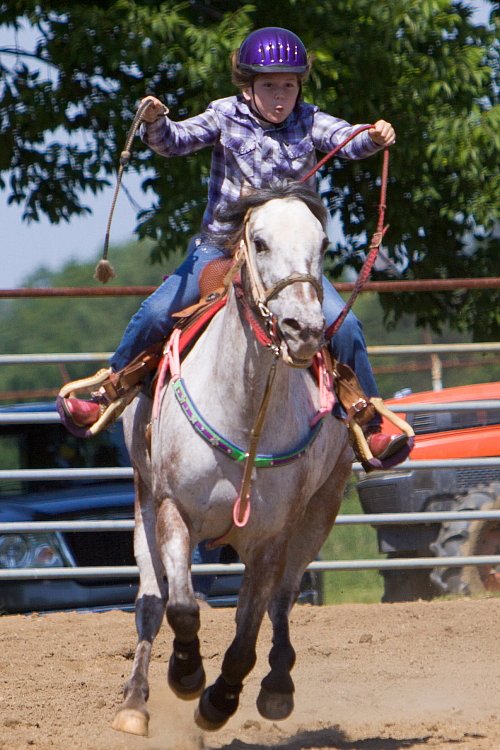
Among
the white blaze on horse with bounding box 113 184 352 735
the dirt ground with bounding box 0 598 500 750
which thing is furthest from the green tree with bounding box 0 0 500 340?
the white blaze on horse with bounding box 113 184 352 735

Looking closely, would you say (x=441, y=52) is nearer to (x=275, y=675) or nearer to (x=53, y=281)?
(x=275, y=675)

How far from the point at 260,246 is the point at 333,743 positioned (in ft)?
7.33

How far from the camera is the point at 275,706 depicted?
4719 millimetres

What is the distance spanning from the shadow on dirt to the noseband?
1.93 meters

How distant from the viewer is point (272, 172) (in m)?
4.48

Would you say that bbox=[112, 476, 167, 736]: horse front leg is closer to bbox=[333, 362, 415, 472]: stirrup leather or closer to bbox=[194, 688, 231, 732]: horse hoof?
bbox=[194, 688, 231, 732]: horse hoof

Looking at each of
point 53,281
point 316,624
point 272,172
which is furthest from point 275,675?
point 53,281

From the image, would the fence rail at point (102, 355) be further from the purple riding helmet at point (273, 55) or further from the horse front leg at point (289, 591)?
the purple riding helmet at point (273, 55)

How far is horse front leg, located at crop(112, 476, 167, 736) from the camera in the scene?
448cm

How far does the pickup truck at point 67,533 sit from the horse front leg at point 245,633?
9.03 ft

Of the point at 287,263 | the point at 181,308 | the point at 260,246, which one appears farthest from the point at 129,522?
the point at 287,263

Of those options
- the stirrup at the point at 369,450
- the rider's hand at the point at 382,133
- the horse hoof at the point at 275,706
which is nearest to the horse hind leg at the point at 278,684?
the horse hoof at the point at 275,706

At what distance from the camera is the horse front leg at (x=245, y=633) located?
4.46 m

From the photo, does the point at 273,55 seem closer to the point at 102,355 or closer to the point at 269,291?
the point at 269,291
